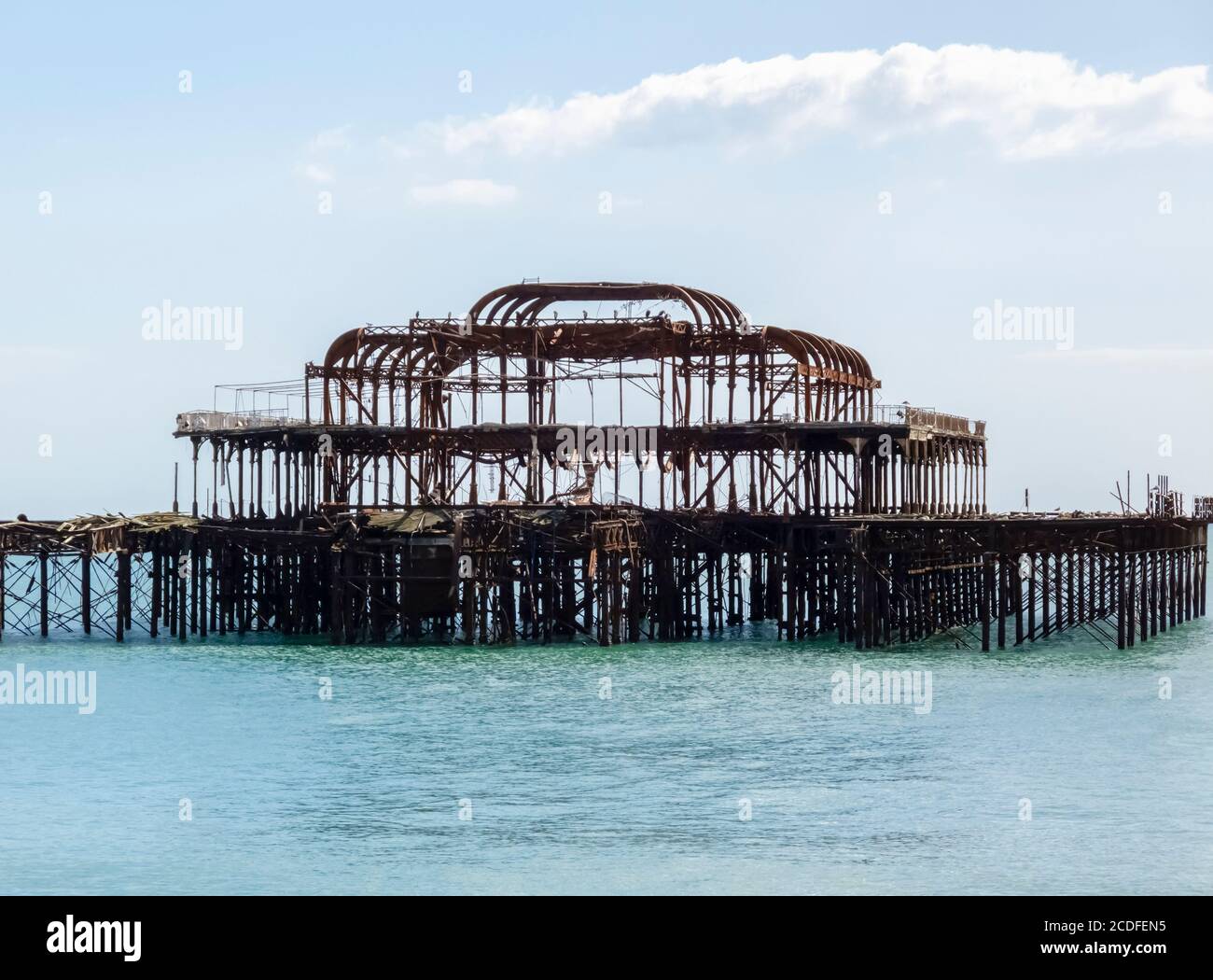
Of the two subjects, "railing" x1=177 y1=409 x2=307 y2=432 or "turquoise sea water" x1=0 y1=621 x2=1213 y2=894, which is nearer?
"turquoise sea water" x1=0 y1=621 x2=1213 y2=894

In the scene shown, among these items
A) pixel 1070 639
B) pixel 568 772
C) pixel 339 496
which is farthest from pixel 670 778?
pixel 339 496

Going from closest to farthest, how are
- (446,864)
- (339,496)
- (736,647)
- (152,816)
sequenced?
(446,864), (152,816), (736,647), (339,496)

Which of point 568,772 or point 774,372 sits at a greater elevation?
point 774,372

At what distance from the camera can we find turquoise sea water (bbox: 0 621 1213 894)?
29203 mm

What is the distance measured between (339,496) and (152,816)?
1389 inches

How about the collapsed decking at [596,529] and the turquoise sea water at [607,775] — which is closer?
the turquoise sea water at [607,775]

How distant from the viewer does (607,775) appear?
123 ft

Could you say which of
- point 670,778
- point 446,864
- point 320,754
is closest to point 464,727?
point 320,754

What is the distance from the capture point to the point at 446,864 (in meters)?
29.3

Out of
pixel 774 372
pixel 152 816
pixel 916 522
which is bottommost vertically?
pixel 152 816

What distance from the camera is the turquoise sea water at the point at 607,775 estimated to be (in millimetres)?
29203
